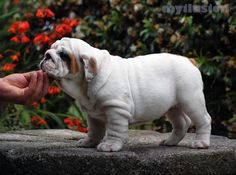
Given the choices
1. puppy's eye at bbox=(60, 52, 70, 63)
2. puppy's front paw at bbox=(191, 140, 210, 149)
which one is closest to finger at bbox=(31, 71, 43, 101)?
puppy's eye at bbox=(60, 52, 70, 63)

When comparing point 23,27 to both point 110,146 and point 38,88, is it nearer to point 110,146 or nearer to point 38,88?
point 38,88

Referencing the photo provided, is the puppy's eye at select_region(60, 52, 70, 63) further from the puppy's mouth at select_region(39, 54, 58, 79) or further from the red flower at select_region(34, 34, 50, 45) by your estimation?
the red flower at select_region(34, 34, 50, 45)

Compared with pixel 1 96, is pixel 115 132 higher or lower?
lower

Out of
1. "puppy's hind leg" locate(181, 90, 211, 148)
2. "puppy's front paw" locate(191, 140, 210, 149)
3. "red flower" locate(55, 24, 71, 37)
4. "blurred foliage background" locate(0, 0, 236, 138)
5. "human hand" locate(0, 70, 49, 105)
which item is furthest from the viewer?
"red flower" locate(55, 24, 71, 37)

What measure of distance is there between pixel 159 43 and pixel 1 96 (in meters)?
3.28

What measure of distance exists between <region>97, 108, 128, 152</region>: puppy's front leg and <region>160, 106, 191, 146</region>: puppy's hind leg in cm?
51

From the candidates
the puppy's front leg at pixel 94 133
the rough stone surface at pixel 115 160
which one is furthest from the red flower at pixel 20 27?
the puppy's front leg at pixel 94 133

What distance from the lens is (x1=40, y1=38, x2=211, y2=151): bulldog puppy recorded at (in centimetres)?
317

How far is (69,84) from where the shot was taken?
3.22m

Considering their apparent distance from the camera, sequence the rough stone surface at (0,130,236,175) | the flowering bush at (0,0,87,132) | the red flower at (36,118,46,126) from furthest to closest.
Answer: the flowering bush at (0,0,87,132), the red flower at (36,118,46,126), the rough stone surface at (0,130,236,175)

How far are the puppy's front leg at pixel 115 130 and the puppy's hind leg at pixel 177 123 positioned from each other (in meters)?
0.51

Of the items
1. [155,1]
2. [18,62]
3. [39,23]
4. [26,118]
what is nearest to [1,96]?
[26,118]

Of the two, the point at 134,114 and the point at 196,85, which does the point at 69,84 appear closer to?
the point at 134,114

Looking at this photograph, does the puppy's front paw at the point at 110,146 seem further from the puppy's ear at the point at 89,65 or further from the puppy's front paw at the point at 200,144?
the puppy's front paw at the point at 200,144
